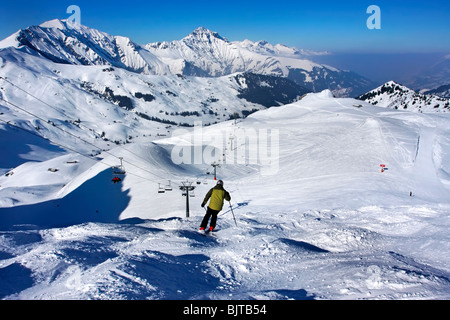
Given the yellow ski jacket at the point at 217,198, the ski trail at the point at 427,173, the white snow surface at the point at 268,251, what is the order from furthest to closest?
the ski trail at the point at 427,173, the yellow ski jacket at the point at 217,198, the white snow surface at the point at 268,251

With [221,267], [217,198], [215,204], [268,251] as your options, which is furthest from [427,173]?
[221,267]

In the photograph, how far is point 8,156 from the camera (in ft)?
584

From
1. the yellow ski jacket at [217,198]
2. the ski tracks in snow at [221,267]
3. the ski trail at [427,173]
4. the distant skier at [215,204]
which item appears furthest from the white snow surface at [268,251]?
the yellow ski jacket at [217,198]

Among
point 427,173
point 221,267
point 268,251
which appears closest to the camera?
point 221,267

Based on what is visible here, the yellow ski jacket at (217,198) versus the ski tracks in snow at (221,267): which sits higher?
the yellow ski jacket at (217,198)

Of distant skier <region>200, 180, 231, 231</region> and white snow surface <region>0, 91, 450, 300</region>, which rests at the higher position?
distant skier <region>200, 180, 231, 231</region>

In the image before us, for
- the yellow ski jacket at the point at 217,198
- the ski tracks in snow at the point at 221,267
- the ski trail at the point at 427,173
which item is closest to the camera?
the ski tracks in snow at the point at 221,267

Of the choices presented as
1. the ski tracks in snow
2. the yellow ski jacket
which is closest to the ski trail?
the ski tracks in snow

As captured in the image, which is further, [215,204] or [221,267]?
[215,204]

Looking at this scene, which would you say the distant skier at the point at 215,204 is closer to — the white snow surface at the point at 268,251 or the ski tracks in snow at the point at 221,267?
the ski tracks in snow at the point at 221,267

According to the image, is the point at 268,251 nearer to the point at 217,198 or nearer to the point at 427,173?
the point at 217,198

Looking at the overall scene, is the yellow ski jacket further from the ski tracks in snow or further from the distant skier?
the ski tracks in snow
